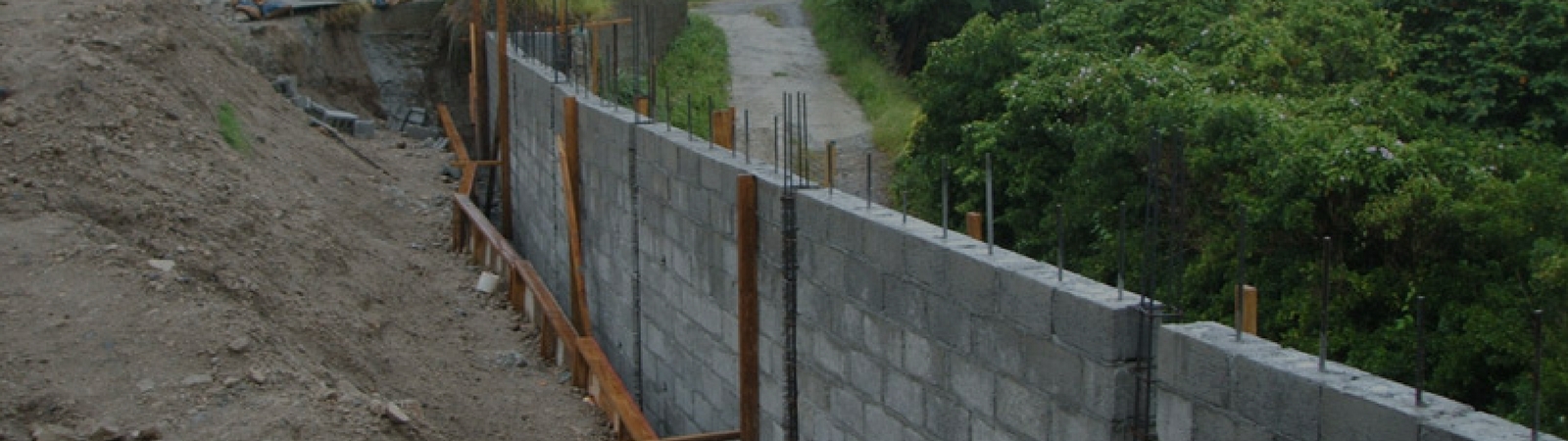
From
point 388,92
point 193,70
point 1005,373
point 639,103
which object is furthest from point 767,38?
point 1005,373

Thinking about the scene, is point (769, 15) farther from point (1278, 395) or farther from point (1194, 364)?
point (1278, 395)

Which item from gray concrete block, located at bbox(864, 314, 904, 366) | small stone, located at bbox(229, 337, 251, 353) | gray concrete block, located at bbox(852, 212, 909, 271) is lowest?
small stone, located at bbox(229, 337, 251, 353)

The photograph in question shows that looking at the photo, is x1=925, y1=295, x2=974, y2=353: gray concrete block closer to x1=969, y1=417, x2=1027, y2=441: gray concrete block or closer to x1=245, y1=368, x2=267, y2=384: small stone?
x1=969, y1=417, x2=1027, y2=441: gray concrete block

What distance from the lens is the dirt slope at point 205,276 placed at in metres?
9.09

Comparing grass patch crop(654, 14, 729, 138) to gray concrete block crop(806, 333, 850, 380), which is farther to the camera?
grass patch crop(654, 14, 729, 138)

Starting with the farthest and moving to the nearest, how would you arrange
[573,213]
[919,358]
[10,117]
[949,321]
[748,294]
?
[10,117] → [573,213] → [748,294] → [919,358] → [949,321]

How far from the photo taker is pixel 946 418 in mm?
6805

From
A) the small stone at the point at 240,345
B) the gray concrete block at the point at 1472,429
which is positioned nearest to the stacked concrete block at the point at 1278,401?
the gray concrete block at the point at 1472,429

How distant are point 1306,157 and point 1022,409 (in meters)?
6.81

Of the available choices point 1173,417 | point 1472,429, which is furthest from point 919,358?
point 1472,429

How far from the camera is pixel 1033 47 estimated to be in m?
18.9

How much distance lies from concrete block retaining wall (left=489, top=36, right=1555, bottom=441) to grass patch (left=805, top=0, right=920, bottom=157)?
10711 millimetres

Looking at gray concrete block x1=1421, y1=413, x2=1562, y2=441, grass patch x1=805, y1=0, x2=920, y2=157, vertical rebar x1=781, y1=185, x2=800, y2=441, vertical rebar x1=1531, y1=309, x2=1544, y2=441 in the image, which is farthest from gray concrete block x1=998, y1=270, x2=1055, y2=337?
grass patch x1=805, y1=0, x2=920, y2=157

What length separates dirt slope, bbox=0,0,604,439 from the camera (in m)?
9.09
